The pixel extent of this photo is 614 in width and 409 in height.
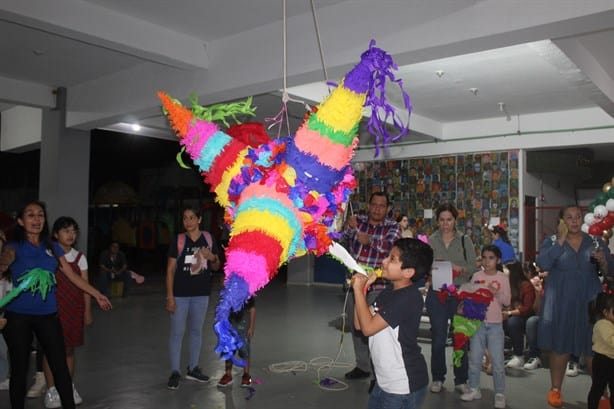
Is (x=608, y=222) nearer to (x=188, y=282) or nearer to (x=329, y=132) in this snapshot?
(x=188, y=282)

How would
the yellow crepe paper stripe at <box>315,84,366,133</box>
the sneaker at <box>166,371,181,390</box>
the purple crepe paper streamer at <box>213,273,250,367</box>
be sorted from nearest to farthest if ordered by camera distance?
the purple crepe paper streamer at <box>213,273,250,367</box>
the yellow crepe paper stripe at <box>315,84,366,133</box>
the sneaker at <box>166,371,181,390</box>

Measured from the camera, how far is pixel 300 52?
409 cm

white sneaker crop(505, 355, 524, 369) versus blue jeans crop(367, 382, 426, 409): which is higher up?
blue jeans crop(367, 382, 426, 409)

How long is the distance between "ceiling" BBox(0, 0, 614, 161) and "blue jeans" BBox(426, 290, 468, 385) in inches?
64.2

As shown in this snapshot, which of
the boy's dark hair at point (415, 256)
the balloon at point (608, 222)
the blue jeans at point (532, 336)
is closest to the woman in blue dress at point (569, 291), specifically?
the balloon at point (608, 222)

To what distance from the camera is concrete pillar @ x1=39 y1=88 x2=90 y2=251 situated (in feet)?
20.5

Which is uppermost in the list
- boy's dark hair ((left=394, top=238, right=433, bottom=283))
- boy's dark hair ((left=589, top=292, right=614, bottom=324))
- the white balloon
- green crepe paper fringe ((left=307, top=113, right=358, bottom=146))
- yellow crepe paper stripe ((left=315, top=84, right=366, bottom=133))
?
yellow crepe paper stripe ((left=315, top=84, right=366, bottom=133))

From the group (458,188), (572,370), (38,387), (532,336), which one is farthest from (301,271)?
(38,387)

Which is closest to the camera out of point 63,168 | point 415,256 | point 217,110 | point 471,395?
point 217,110

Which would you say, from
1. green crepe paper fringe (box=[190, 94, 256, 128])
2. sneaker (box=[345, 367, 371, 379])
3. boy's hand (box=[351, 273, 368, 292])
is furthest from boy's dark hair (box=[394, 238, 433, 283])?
sneaker (box=[345, 367, 371, 379])

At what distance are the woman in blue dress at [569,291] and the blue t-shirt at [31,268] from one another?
2.64 metres

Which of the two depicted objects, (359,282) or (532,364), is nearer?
(359,282)

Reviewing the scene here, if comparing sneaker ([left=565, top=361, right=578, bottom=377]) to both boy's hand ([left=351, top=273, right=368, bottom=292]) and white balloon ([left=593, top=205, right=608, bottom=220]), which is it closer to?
white balloon ([left=593, top=205, right=608, bottom=220])

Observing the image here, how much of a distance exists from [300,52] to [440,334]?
2256 mm
